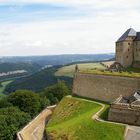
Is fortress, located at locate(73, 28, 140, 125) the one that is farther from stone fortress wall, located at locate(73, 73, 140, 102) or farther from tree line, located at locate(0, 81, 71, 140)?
tree line, located at locate(0, 81, 71, 140)

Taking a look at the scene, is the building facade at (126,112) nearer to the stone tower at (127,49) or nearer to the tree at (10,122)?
the tree at (10,122)

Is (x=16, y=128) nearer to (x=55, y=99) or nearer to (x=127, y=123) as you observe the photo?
(x=127, y=123)

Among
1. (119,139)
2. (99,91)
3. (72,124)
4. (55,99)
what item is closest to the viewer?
(119,139)

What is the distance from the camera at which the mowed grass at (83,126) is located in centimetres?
4369

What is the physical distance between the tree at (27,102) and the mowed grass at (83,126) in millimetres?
20103

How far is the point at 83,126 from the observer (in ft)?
156

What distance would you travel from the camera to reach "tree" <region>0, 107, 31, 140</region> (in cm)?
6157

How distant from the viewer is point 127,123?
152 feet

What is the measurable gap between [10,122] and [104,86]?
18.2 m

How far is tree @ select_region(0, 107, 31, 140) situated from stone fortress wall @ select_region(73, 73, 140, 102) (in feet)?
38.4

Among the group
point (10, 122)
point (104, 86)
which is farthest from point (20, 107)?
point (104, 86)

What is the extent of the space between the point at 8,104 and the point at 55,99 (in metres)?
16.5

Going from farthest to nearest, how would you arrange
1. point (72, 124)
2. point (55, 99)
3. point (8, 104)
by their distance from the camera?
point (55, 99) < point (8, 104) < point (72, 124)

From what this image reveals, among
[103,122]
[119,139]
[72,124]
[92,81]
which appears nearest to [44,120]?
[92,81]
